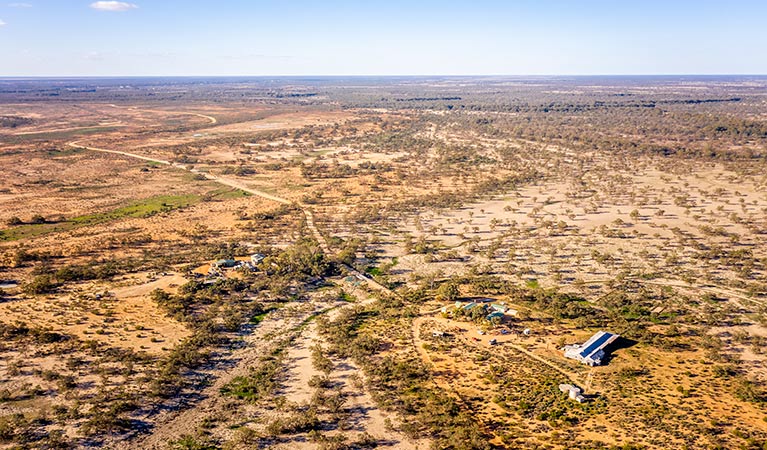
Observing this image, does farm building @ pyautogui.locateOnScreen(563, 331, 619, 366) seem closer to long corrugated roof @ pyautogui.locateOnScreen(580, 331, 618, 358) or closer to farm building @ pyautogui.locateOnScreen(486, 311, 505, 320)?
long corrugated roof @ pyautogui.locateOnScreen(580, 331, 618, 358)

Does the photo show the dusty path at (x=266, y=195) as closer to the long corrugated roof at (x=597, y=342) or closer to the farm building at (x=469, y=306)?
the farm building at (x=469, y=306)

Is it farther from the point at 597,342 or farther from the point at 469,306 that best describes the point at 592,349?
the point at 469,306

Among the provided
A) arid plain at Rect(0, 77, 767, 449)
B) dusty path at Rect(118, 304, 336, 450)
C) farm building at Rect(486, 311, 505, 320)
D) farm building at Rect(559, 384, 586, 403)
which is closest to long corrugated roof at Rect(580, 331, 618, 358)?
arid plain at Rect(0, 77, 767, 449)

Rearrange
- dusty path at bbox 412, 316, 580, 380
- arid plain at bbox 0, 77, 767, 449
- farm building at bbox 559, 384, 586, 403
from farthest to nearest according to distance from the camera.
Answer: dusty path at bbox 412, 316, 580, 380 < farm building at bbox 559, 384, 586, 403 < arid plain at bbox 0, 77, 767, 449

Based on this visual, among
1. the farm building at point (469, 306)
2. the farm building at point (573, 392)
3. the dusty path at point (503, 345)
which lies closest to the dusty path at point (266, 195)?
the dusty path at point (503, 345)

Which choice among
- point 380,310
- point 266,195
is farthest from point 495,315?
point 266,195

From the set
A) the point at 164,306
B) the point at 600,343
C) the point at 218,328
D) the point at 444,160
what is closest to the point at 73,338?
the point at 164,306

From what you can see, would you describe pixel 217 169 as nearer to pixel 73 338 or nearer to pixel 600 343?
pixel 73 338

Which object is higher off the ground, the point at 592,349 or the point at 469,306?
the point at 469,306

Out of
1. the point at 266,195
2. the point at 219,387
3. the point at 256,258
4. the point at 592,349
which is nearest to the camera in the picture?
the point at 219,387
